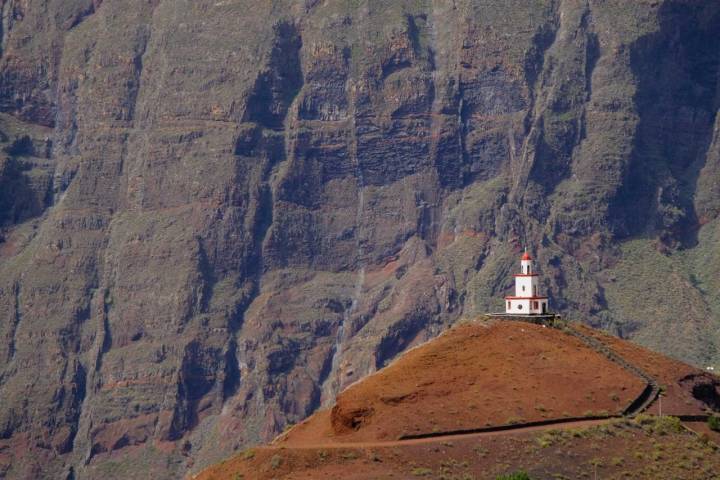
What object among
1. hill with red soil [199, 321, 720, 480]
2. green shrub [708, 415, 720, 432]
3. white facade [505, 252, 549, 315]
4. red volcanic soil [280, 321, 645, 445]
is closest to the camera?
hill with red soil [199, 321, 720, 480]

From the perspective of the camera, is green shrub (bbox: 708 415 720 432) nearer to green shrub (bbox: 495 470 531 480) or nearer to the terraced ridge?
the terraced ridge

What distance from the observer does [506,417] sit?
504 ft

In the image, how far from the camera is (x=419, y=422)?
499 feet

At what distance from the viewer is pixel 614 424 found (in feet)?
507

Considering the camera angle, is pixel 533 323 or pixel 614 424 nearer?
pixel 614 424

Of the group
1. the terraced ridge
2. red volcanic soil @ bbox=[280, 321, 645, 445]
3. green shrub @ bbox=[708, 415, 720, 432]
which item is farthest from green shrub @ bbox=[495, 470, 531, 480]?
green shrub @ bbox=[708, 415, 720, 432]

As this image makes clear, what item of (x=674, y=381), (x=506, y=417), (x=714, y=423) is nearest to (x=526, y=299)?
(x=674, y=381)

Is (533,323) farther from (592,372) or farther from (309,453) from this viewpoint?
(309,453)

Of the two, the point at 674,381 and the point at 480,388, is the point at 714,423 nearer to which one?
the point at 674,381

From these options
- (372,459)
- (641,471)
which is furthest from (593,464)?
(372,459)

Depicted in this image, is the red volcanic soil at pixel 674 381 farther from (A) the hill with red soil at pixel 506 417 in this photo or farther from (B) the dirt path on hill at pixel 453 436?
(B) the dirt path on hill at pixel 453 436

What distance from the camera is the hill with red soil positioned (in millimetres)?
147750

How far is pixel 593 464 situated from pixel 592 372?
11.3 m

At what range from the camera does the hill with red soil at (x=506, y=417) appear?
14775 cm
